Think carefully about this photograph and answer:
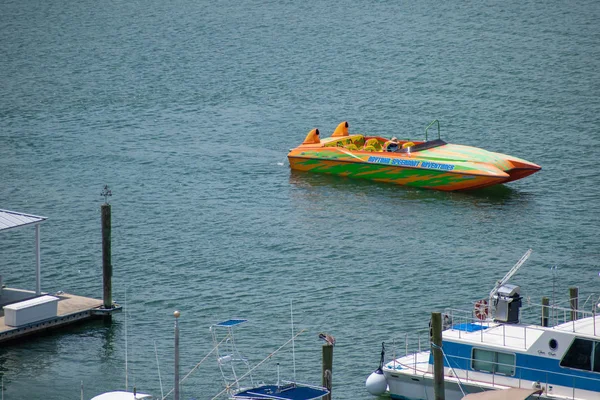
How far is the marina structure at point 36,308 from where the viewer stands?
140 ft

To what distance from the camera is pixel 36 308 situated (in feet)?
141

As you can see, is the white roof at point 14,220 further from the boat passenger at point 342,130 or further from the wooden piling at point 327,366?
the boat passenger at point 342,130

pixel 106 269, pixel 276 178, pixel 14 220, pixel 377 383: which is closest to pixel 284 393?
pixel 377 383

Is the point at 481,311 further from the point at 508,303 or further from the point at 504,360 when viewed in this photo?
the point at 504,360

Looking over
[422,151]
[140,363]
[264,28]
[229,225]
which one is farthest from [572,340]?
[264,28]

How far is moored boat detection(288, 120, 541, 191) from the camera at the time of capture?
64.8m

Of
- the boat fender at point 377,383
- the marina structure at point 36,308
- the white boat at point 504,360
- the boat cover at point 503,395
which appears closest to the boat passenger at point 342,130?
the marina structure at point 36,308

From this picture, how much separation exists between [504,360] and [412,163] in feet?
104

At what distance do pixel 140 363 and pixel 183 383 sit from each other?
113 inches

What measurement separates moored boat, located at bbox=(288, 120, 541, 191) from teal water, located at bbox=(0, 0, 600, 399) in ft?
3.02

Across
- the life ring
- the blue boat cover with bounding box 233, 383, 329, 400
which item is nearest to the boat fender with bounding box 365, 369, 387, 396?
the life ring

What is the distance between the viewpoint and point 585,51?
337ft

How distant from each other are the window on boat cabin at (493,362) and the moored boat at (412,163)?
29667 millimetres

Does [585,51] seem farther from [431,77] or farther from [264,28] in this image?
[264,28]
